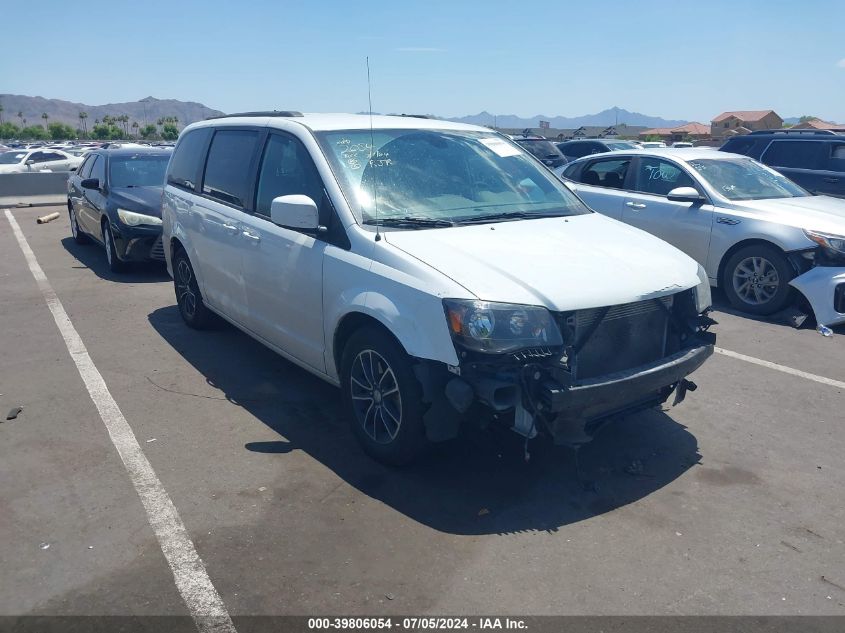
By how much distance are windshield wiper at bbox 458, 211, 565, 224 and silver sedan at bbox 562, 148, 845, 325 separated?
12.5 ft

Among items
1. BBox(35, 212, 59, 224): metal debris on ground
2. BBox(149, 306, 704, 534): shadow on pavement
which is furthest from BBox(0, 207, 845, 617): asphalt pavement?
BBox(35, 212, 59, 224): metal debris on ground

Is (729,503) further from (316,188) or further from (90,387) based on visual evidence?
(90,387)

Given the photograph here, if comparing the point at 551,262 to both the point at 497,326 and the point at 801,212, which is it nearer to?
the point at 497,326

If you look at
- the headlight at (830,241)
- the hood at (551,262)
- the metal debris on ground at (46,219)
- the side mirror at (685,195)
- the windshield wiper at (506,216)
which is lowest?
the metal debris on ground at (46,219)

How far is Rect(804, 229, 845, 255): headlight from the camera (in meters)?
7.32

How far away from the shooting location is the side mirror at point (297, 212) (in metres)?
4.46

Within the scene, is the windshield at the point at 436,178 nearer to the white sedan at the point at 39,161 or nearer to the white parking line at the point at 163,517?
the white parking line at the point at 163,517

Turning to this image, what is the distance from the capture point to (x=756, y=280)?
26.0 feet

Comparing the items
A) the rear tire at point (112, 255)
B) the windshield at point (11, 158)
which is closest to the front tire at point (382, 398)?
the rear tire at point (112, 255)

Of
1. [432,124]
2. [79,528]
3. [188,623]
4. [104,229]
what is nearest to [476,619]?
[188,623]

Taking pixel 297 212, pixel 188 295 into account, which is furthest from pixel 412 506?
pixel 188 295

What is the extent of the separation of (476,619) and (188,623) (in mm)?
1200

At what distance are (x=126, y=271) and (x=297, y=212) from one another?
658cm

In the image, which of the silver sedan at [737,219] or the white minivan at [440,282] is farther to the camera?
the silver sedan at [737,219]
